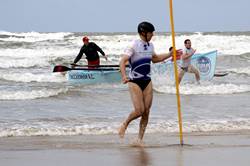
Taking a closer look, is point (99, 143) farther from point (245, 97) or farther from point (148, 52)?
point (245, 97)

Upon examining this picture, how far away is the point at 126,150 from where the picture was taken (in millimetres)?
7172

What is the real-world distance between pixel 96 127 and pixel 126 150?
97.6 inches

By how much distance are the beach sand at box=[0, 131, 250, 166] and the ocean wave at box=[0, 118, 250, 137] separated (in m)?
0.41

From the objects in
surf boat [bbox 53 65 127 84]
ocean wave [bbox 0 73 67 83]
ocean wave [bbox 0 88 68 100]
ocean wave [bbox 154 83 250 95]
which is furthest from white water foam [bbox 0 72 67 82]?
ocean wave [bbox 0 88 68 100]

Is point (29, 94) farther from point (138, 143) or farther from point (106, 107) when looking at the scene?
point (138, 143)

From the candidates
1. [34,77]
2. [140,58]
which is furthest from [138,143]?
[34,77]

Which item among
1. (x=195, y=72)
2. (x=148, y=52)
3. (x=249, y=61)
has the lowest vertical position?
(x=249, y=61)

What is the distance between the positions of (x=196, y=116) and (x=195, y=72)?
234 inches

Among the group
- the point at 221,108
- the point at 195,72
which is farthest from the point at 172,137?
the point at 195,72

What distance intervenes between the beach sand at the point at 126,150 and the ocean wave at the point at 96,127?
0.41 meters

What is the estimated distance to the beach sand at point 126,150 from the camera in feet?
20.7

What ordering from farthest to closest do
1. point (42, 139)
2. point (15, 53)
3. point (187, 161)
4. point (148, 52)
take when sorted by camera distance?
point (15, 53) → point (42, 139) → point (148, 52) → point (187, 161)

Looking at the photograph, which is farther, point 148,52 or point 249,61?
point 249,61

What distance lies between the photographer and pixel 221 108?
40.1 feet
